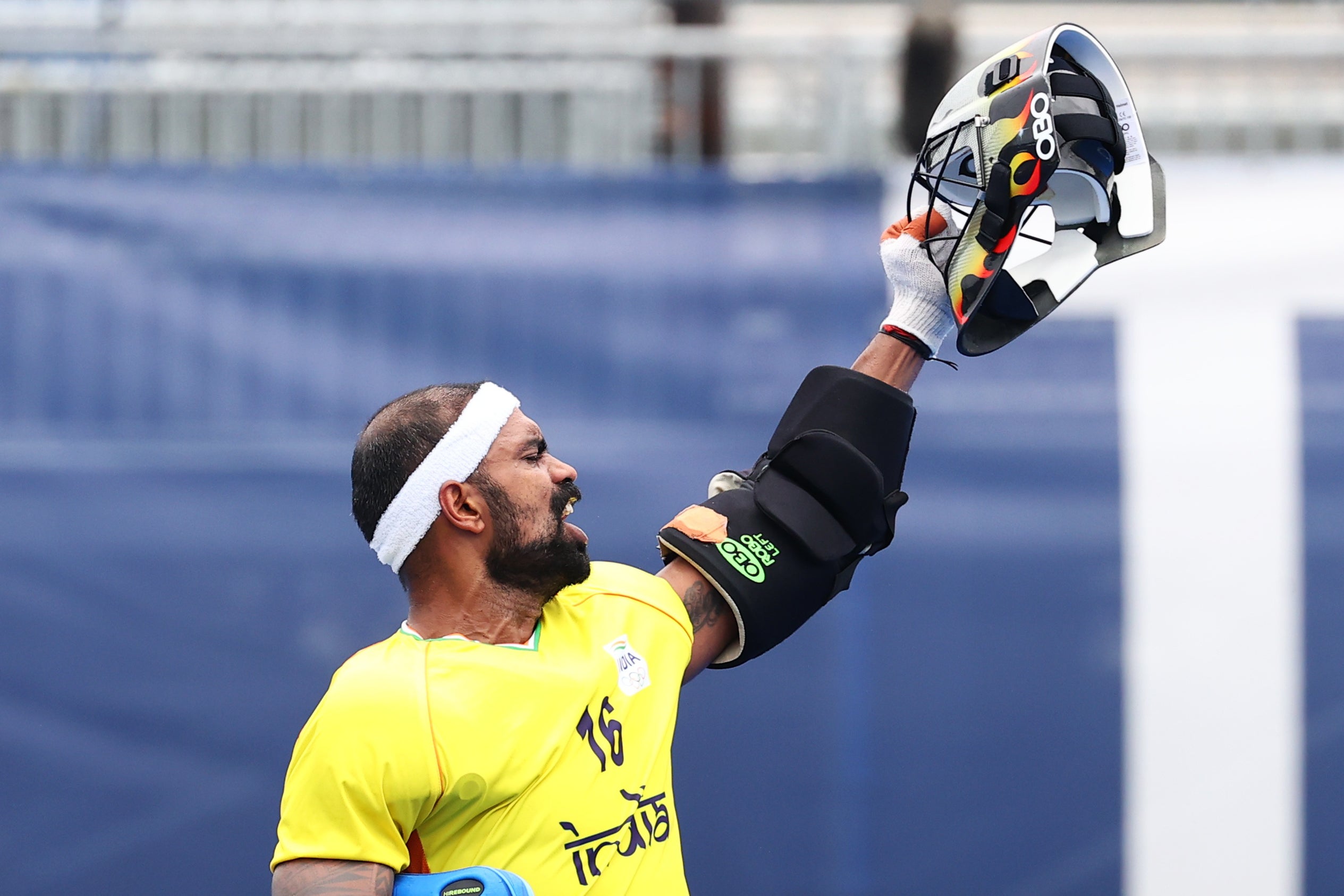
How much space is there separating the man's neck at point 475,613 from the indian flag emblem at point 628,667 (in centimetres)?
14

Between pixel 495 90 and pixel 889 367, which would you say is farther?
pixel 495 90

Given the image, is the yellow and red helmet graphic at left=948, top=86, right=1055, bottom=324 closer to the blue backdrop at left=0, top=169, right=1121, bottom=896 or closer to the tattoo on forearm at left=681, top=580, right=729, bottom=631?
the tattoo on forearm at left=681, top=580, right=729, bottom=631

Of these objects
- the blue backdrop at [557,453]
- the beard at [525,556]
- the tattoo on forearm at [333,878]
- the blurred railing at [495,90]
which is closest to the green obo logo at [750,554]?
the beard at [525,556]

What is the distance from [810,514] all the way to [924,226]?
0.51 m

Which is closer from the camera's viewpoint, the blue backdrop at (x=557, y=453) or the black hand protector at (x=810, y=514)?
the black hand protector at (x=810, y=514)

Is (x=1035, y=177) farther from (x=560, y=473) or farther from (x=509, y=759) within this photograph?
(x=509, y=759)

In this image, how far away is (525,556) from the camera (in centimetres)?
190

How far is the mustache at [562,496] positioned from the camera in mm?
1945

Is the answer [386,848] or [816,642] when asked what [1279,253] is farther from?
[386,848]

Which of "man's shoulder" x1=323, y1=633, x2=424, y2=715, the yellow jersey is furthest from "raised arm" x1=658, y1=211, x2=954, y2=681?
"man's shoulder" x1=323, y1=633, x2=424, y2=715

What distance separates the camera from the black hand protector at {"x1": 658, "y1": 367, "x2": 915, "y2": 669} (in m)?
2.01

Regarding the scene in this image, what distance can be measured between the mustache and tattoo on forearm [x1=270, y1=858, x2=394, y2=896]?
0.57 metres

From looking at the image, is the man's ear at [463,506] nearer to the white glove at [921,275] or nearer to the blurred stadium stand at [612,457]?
the white glove at [921,275]

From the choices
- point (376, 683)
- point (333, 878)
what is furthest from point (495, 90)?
point (333, 878)
